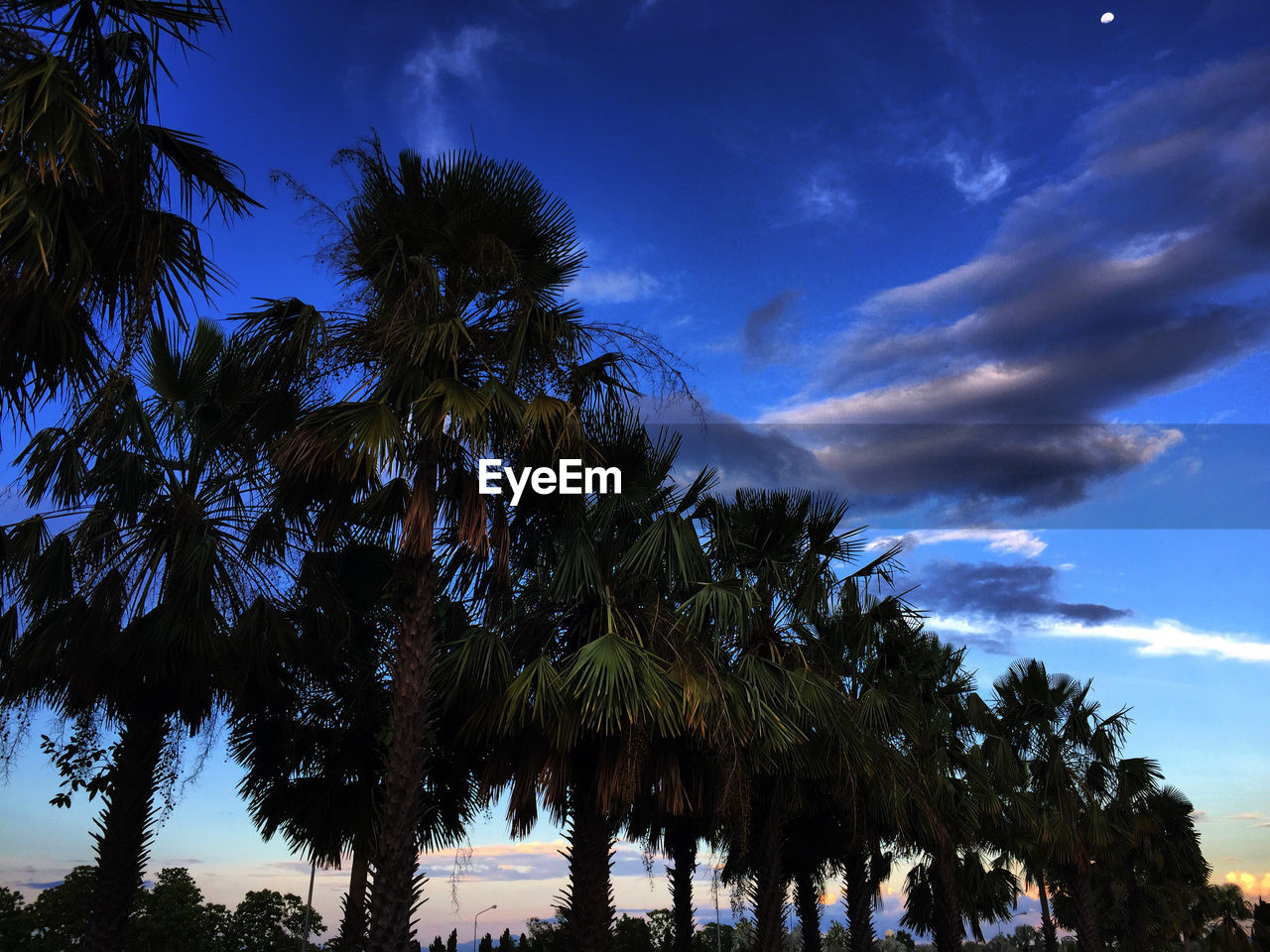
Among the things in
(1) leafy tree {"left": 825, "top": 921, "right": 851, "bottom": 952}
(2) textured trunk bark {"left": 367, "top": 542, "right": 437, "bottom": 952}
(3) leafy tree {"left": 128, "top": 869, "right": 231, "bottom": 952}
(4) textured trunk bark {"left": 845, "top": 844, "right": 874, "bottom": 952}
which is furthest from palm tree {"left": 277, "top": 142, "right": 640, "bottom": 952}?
(1) leafy tree {"left": 825, "top": 921, "right": 851, "bottom": 952}

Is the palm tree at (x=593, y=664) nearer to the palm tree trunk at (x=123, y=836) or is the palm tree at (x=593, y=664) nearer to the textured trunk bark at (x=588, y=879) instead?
the textured trunk bark at (x=588, y=879)

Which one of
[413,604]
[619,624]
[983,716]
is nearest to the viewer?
[413,604]

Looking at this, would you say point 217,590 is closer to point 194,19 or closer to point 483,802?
point 483,802

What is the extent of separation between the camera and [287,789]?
16.9 m

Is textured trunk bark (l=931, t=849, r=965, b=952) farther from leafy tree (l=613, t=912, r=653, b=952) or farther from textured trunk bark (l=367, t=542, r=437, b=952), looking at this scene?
textured trunk bark (l=367, t=542, r=437, b=952)

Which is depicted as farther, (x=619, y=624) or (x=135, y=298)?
(x=619, y=624)

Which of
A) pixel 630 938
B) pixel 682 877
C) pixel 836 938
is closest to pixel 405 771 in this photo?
pixel 682 877

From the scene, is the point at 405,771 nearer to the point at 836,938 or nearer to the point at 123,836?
the point at 123,836

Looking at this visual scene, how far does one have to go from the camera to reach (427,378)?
12.2 m

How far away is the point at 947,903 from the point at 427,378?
64.7ft

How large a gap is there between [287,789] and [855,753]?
10273 millimetres

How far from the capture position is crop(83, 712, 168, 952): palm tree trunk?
12820mm

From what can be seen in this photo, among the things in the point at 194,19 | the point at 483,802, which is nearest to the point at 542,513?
the point at 483,802

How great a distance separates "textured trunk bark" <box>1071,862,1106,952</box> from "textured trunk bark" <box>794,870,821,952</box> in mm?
8511
